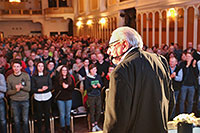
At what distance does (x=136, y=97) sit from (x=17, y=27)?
116 feet

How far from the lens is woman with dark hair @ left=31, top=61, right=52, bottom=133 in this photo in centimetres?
549

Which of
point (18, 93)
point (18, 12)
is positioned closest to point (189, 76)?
point (18, 93)

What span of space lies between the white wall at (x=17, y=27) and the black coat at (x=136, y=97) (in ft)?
114

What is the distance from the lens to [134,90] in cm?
209

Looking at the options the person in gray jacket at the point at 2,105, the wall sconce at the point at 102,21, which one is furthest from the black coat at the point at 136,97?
the wall sconce at the point at 102,21

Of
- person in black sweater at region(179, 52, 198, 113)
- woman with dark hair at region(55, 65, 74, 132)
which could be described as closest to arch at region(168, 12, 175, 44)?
person in black sweater at region(179, 52, 198, 113)

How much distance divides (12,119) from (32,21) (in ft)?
99.6

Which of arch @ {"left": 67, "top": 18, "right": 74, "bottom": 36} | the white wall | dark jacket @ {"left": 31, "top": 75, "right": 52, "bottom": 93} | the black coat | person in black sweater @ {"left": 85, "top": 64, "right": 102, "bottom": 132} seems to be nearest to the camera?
the black coat

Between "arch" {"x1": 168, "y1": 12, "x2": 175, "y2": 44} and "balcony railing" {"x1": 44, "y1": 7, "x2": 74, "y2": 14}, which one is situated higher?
"balcony railing" {"x1": 44, "y1": 7, "x2": 74, "y2": 14}

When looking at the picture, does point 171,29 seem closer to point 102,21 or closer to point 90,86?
point 90,86

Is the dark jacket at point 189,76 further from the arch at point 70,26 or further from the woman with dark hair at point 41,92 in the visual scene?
the arch at point 70,26

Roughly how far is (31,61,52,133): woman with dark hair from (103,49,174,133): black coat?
359 cm

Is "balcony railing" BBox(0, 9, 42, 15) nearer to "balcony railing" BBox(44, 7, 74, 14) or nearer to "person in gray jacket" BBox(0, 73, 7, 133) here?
"balcony railing" BBox(44, 7, 74, 14)

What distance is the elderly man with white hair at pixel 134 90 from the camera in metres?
2.03
